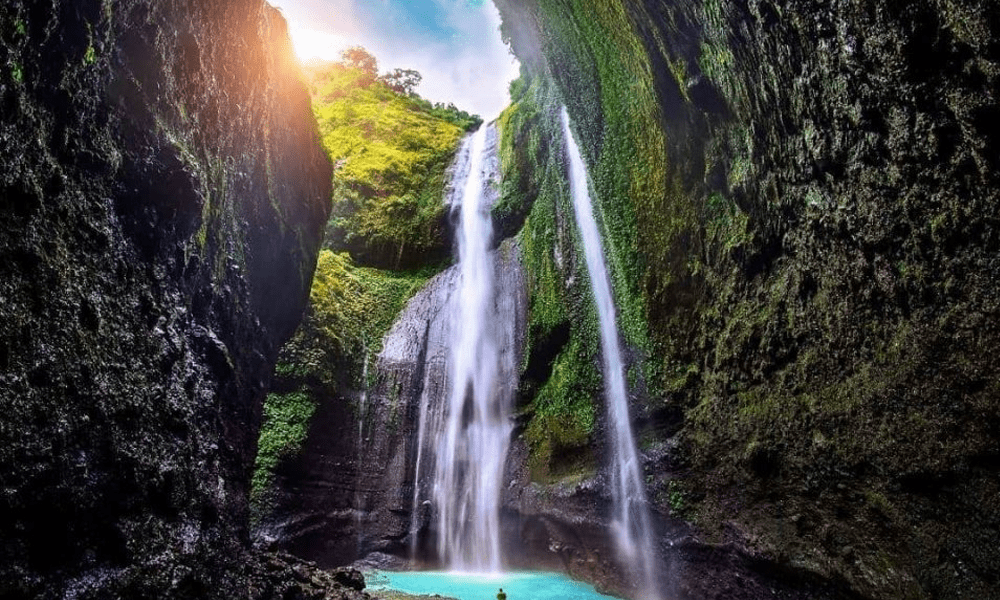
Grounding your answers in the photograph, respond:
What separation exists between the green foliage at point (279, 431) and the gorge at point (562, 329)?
0.09 metres

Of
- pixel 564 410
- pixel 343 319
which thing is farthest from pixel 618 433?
pixel 343 319

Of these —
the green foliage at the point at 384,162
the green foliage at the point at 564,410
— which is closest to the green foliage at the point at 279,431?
the green foliage at the point at 564,410

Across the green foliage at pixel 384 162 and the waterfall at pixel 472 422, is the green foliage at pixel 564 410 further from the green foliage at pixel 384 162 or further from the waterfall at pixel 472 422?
the green foliage at pixel 384 162

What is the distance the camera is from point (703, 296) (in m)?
9.23

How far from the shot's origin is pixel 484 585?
402 inches

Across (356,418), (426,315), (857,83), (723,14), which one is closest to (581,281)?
(426,315)

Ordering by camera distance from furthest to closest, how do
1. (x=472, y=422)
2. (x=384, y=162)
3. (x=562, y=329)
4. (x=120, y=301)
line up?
(x=384, y=162) < (x=472, y=422) < (x=562, y=329) < (x=120, y=301)

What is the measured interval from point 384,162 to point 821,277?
16.1 m

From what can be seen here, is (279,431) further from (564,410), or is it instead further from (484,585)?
(564,410)

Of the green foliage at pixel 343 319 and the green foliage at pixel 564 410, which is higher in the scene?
the green foliage at pixel 343 319

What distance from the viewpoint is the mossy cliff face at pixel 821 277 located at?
177 inches

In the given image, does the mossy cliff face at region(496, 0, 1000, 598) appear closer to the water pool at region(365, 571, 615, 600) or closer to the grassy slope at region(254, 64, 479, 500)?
the water pool at region(365, 571, 615, 600)

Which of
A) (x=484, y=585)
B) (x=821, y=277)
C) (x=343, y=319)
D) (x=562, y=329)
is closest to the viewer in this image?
(x=821, y=277)

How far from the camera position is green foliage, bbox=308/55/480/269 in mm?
17797
